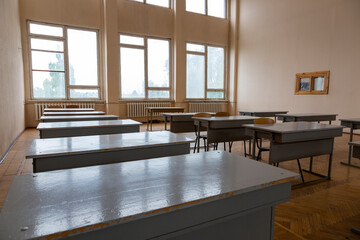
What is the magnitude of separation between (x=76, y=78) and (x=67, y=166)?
267 inches

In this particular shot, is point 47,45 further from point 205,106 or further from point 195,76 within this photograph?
point 205,106

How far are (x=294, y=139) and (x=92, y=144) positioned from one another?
1.97 meters

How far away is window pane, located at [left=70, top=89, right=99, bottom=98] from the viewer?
7531 mm

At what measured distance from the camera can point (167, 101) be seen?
29.0ft

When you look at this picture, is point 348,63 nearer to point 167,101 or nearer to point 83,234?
point 167,101

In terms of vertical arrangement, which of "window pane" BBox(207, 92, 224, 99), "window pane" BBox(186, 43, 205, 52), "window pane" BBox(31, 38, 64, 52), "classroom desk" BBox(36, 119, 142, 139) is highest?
"window pane" BBox(186, 43, 205, 52)

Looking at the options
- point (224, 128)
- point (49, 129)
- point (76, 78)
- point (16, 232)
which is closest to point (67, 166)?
point (16, 232)

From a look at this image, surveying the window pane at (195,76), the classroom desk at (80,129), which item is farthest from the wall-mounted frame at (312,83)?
the classroom desk at (80,129)

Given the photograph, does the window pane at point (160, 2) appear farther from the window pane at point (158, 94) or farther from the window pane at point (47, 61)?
the window pane at point (47, 61)

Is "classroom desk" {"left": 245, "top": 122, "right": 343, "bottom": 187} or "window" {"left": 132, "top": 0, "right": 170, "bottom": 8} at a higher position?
"window" {"left": 132, "top": 0, "right": 170, "bottom": 8}

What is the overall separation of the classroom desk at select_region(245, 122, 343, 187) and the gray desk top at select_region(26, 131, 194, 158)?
45.2 inches

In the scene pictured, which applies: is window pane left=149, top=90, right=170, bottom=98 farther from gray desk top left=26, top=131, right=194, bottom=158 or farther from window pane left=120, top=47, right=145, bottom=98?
gray desk top left=26, top=131, right=194, bottom=158

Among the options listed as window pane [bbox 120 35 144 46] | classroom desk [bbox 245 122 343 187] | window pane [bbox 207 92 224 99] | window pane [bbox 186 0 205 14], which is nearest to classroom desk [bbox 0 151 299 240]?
classroom desk [bbox 245 122 343 187]

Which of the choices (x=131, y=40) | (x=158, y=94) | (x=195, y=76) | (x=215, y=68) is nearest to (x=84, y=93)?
(x=131, y=40)
